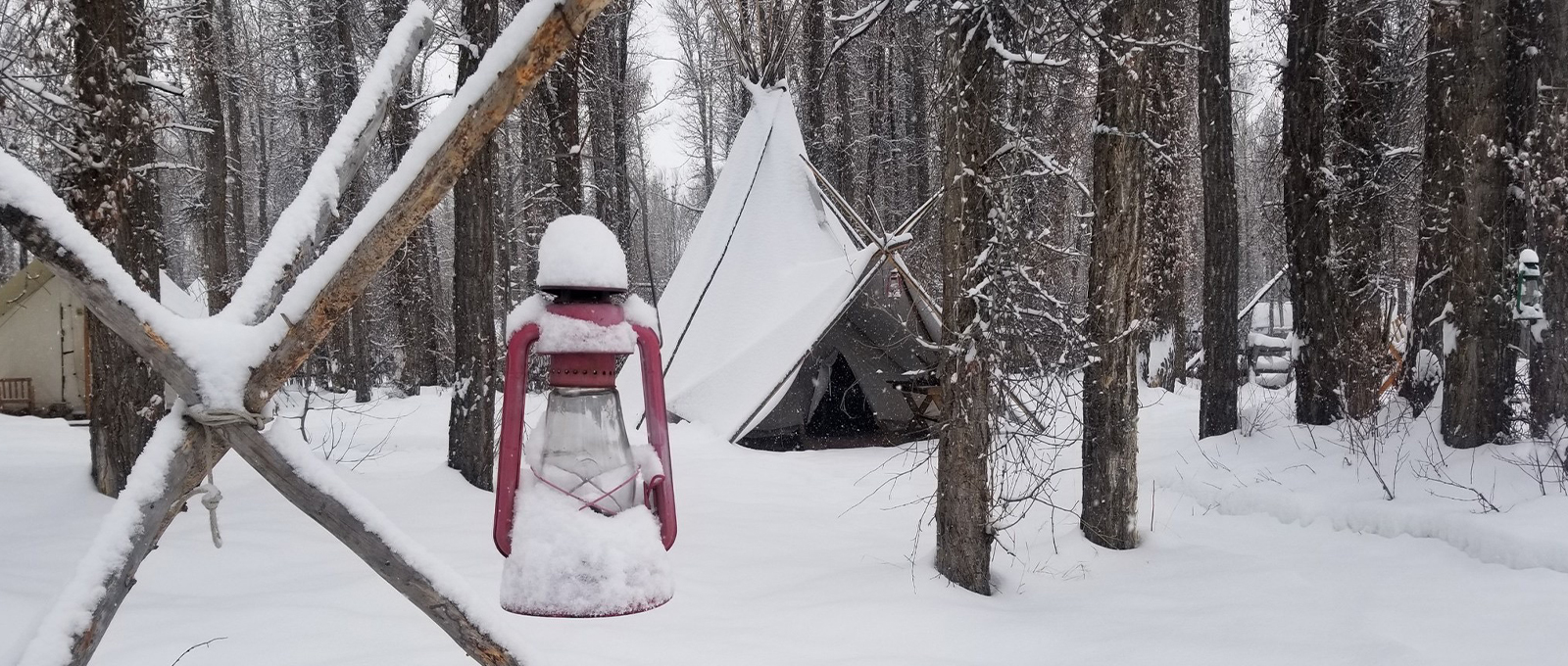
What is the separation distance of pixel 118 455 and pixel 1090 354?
20.8ft

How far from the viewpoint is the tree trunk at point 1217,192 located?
9.08 metres

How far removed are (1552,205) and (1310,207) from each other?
1.73m

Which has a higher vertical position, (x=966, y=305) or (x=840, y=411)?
(x=966, y=305)

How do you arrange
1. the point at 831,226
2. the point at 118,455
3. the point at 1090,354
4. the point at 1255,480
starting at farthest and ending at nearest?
the point at 831,226 < the point at 1255,480 < the point at 118,455 < the point at 1090,354

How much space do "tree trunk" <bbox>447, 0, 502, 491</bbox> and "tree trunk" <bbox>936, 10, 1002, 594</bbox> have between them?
3.83 m

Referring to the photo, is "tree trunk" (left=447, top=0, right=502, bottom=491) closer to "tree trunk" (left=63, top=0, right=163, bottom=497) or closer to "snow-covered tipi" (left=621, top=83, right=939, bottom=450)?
"tree trunk" (left=63, top=0, right=163, bottom=497)

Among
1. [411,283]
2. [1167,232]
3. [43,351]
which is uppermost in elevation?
[1167,232]

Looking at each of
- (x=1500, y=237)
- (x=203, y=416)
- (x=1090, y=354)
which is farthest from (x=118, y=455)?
(x=1500, y=237)

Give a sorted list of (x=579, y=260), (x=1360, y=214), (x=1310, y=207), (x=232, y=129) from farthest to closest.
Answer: (x=232, y=129)
(x=1360, y=214)
(x=1310, y=207)
(x=579, y=260)

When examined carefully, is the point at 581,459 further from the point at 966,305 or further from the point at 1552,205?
the point at 1552,205

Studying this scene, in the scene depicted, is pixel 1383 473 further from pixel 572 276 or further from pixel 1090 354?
pixel 572 276

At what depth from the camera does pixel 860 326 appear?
9.59 m

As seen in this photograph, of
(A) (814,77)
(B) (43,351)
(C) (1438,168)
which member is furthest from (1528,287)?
(B) (43,351)

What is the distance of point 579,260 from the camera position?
1.43m
